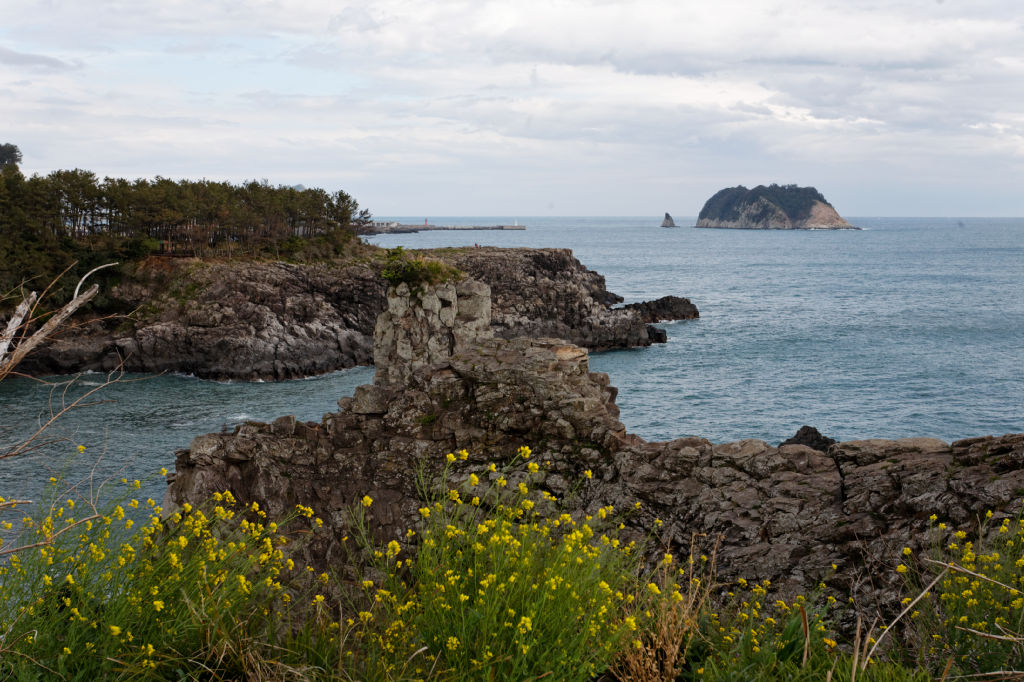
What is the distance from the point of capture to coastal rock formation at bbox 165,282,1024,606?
38.5ft

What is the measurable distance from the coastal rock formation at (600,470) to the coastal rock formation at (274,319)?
33.4 meters

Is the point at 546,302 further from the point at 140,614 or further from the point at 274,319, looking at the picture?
the point at 140,614

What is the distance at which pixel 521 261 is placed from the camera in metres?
75.6

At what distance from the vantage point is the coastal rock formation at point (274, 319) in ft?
168

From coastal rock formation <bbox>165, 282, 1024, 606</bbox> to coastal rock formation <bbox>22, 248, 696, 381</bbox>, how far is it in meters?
33.4

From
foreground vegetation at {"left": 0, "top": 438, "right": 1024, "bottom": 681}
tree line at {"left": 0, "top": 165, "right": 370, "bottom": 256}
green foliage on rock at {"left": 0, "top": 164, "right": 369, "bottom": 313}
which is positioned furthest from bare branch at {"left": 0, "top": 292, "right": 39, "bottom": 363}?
tree line at {"left": 0, "top": 165, "right": 370, "bottom": 256}

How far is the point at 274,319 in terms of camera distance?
55469 mm

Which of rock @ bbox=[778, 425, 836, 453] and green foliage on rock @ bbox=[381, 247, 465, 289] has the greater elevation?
green foliage on rock @ bbox=[381, 247, 465, 289]

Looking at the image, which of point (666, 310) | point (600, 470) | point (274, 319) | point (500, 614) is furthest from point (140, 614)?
point (666, 310)

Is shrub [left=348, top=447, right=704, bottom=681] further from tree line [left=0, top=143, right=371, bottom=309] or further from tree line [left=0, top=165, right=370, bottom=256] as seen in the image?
tree line [left=0, top=165, right=370, bottom=256]

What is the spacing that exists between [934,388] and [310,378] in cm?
4096

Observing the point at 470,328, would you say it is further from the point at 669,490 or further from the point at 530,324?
the point at 530,324

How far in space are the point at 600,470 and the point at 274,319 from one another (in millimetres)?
45242

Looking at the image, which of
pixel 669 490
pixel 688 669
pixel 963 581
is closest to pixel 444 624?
pixel 688 669
